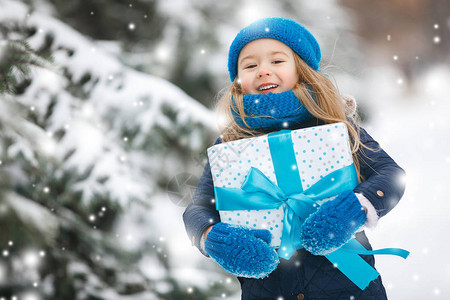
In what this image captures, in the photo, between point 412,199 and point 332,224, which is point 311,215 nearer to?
point 332,224

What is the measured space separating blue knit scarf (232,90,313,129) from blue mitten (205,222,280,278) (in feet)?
1.11

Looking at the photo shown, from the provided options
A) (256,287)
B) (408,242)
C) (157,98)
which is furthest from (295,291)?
(408,242)

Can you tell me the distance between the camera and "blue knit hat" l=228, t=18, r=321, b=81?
130 centimetres

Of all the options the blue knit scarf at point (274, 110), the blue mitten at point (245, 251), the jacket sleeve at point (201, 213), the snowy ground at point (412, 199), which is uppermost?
the blue knit scarf at point (274, 110)

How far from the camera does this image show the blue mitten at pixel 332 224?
0.93m

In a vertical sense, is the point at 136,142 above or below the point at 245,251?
below

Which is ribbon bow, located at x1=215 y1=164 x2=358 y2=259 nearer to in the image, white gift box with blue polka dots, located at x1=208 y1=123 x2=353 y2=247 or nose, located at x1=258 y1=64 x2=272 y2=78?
white gift box with blue polka dots, located at x1=208 y1=123 x2=353 y2=247

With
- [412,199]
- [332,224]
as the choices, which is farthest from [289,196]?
Answer: [412,199]

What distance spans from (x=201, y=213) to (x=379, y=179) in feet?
1.64

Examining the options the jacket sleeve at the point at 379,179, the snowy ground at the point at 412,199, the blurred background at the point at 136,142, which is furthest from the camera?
the snowy ground at the point at 412,199

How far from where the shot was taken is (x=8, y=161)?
1.98 m

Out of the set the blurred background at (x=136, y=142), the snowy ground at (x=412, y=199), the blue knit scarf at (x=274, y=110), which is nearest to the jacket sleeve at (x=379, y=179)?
the blue knit scarf at (x=274, y=110)

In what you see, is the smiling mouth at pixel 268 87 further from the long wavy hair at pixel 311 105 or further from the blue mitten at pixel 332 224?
the blue mitten at pixel 332 224

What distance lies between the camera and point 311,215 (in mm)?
960
